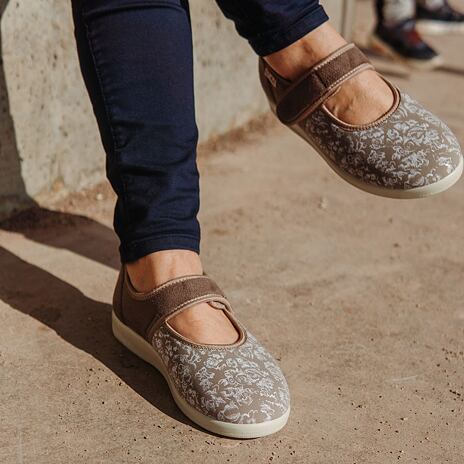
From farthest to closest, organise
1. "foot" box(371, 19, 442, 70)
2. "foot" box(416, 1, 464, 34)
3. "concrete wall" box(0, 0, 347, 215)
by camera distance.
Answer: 1. "foot" box(416, 1, 464, 34)
2. "foot" box(371, 19, 442, 70)
3. "concrete wall" box(0, 0, 347, 215)

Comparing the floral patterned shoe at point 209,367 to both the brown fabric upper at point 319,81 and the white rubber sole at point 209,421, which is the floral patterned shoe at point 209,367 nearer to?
the white rubber sole at point 209,421

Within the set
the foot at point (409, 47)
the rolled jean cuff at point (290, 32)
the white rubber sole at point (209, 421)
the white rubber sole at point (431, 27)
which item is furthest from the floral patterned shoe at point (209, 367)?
the white rubber sole at point (431, 27)

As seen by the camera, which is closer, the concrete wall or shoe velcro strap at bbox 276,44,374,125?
shoe velcro strap at bbox 276,44,374,125

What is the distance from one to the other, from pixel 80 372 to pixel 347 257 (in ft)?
2.50

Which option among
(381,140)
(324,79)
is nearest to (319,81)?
(324,79)

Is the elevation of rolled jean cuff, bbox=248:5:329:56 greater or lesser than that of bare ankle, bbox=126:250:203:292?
greater

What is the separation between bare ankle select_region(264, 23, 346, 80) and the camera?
154 centimetres

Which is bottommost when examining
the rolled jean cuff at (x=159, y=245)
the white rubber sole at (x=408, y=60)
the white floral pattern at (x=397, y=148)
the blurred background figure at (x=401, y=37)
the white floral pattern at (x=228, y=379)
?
the white rubber sole at (x=408, y=60)

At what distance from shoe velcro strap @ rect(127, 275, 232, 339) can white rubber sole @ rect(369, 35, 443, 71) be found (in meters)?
2.21

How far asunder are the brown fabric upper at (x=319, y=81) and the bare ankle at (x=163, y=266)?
1.06 ft

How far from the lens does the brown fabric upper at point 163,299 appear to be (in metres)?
1.51

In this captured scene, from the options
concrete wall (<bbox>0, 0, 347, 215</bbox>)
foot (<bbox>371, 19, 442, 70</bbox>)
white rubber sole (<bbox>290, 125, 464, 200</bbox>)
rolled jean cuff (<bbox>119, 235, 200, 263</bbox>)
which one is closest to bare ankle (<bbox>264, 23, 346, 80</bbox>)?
white rubber sole (<bbox>290, 125, 464, 200</bbox>)

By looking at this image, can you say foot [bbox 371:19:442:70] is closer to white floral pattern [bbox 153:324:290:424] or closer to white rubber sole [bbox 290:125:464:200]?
white rubber sole [bbox 290:125:464:200]

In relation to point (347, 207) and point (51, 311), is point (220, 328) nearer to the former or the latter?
point (51, 311)
